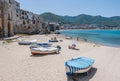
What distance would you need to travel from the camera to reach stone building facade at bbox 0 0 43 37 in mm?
42219

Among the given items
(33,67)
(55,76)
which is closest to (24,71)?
(33,67)

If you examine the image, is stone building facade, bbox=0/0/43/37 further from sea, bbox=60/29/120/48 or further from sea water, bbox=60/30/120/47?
sea water, bbox=60/30/120/47

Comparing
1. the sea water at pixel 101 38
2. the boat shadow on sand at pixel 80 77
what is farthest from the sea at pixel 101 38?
the boat shadow on sand at pixel 80 77

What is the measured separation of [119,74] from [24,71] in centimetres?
783

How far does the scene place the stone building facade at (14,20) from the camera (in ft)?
139

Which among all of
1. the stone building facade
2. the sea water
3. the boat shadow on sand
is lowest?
the sea water

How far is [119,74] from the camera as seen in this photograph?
14.3 m

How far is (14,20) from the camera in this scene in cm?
5569

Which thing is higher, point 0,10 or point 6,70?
point 0,10

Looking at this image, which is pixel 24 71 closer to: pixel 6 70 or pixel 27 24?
pixel 6 70

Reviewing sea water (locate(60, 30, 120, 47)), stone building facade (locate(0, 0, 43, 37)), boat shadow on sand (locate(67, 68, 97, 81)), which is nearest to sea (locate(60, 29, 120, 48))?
sea water (locate(60, 30, 120, 47))

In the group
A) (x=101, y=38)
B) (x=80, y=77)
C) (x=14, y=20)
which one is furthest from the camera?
(x=101, y=38)

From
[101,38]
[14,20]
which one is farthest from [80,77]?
[101,38]

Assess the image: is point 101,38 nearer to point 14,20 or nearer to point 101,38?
point 101,38
